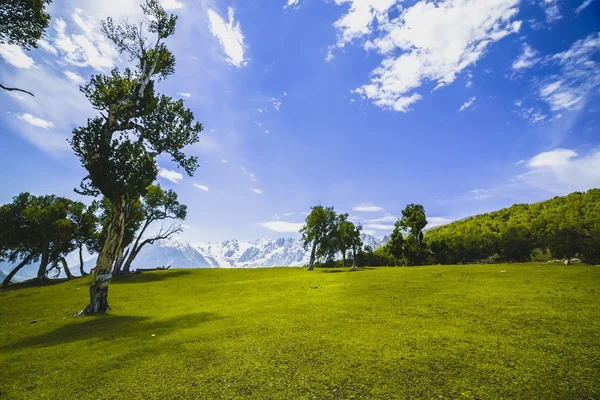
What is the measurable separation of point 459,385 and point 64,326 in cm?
2063

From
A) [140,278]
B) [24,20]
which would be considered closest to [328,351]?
[24,20]

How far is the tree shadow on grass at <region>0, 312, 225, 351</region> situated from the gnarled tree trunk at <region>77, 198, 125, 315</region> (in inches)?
51.7

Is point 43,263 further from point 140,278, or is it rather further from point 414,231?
point 414,231

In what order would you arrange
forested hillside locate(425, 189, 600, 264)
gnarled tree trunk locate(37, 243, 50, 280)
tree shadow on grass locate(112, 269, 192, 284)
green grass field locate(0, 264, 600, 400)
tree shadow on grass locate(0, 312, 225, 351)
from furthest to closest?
1. gnarled tree trunk locate(37, 243, 50, 280)
2. tree shadow on grass locate(112, 269, 192, 284)
3. forested hillside locate(425, 189, 600, 264)
4. tree shadow on grass locate(0, 312, 225, 351)
5. green grass field locate(0, 264, 600, 400)

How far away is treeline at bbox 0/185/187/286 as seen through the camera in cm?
5534

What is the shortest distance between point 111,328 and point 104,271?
6.50 m

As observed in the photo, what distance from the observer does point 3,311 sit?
72.9 ft

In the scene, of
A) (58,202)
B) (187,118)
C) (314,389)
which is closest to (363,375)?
(314,389)

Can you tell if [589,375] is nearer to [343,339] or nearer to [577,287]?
[343,339]

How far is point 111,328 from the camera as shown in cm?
1490

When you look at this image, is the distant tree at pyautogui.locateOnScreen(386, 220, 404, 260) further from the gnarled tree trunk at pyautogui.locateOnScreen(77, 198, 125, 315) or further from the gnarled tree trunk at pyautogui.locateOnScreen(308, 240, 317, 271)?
the gnarled tree trunk at pyautogui.locateOnScreen(77, 198, 125, 315)

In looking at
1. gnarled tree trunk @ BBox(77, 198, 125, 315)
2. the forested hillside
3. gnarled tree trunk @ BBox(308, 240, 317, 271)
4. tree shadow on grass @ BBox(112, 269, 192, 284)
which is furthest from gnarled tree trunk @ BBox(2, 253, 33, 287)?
the forested hillside

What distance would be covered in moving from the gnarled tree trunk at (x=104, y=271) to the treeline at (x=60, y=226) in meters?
36.6

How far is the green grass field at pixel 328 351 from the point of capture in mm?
7137
